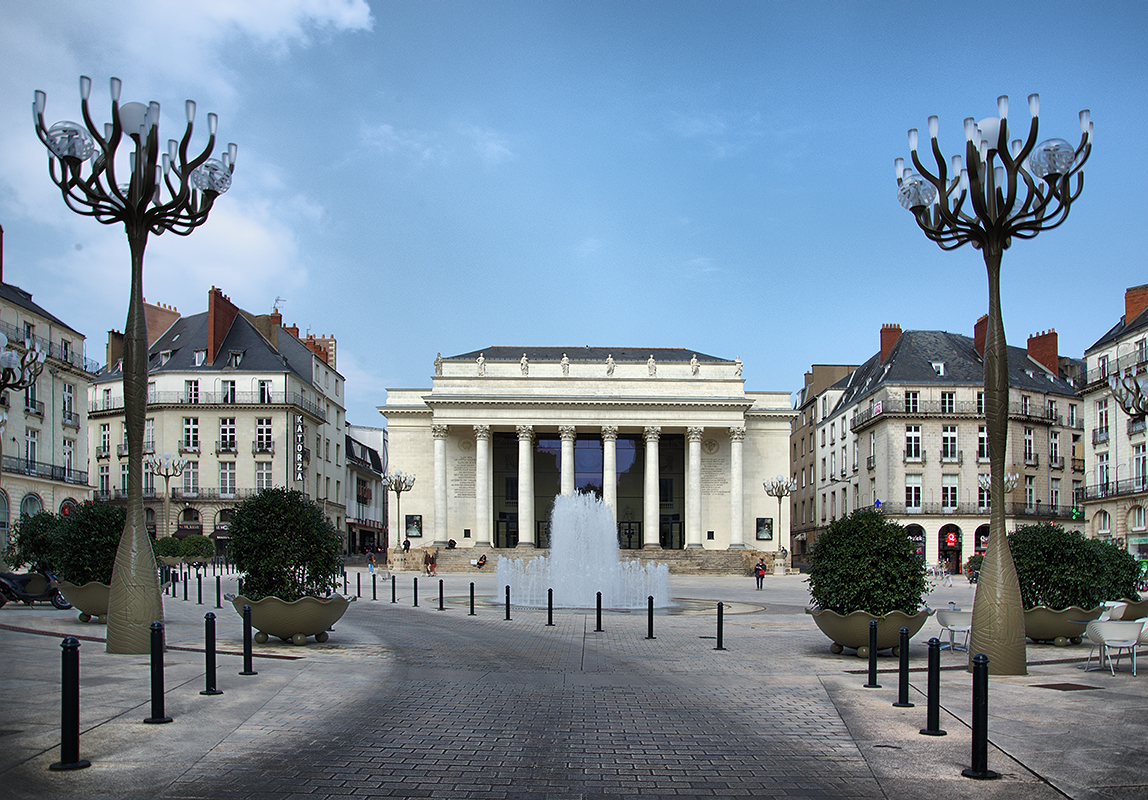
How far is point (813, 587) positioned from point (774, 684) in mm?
3115

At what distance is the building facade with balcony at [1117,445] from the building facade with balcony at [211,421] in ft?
165

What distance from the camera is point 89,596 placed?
696 inches

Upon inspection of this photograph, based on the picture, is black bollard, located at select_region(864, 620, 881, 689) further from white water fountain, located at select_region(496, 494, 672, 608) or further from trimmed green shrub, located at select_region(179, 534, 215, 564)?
trimmed green shrub, located at select_region(179, 534, 215, 564)

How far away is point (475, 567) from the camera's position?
57.2 meters

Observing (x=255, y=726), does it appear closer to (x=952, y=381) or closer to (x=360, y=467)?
(x=952, y=381)

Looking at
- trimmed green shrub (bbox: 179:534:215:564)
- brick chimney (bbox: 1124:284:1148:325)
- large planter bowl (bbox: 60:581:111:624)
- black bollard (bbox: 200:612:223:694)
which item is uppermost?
brick chimney (bbox: 1124:284:1148:325)

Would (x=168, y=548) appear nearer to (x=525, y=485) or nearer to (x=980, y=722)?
(x=525, y=485)

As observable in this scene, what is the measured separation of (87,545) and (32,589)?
6170 mm

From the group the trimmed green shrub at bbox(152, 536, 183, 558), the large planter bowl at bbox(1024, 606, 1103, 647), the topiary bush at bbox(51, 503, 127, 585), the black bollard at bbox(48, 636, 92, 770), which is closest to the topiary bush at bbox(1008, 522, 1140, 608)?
the large planter bowl at bbox(1024, 606, 1103, 647)

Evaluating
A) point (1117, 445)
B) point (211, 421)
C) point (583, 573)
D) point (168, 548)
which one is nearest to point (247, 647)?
point (583, 573)

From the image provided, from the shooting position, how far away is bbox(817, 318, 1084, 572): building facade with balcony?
63.7 meters

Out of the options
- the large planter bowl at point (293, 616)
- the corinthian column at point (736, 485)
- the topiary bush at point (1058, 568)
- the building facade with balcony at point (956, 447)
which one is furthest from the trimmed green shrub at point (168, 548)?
the building facade with balcony at point (956, 447)

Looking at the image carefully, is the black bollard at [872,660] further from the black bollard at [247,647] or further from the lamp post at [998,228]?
the black bollard at [247,647]

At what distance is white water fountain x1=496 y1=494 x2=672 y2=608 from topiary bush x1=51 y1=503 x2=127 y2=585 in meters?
11.2
